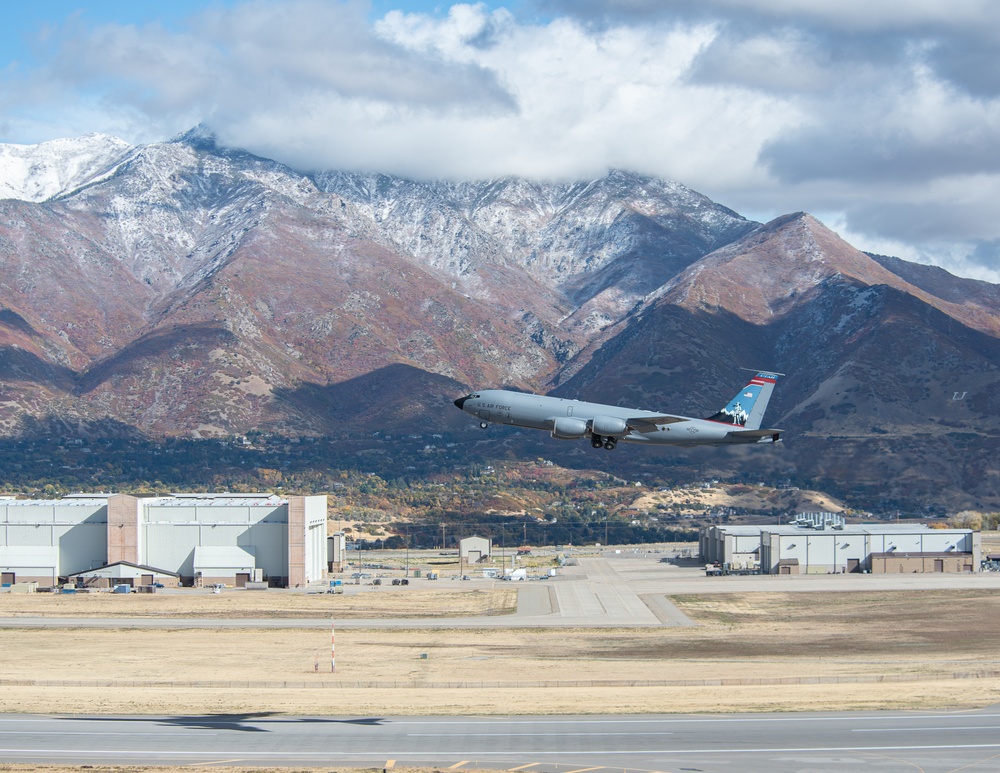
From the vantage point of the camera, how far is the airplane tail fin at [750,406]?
119 m

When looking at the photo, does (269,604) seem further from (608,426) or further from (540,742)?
(540,742)

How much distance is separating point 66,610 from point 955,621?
103514mm

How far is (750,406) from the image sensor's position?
119m

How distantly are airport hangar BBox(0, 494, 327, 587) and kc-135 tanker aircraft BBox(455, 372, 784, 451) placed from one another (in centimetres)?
7977

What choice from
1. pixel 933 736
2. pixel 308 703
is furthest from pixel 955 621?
pixel 308 703

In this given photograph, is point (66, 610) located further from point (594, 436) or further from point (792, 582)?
point (792, 582)

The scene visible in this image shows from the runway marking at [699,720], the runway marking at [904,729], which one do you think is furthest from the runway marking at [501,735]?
the runway marking at [904,729]

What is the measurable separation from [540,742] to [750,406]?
55.8m

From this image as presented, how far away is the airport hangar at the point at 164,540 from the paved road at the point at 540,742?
106m

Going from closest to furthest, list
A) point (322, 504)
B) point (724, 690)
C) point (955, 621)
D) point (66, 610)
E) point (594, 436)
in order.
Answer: point (724, 690), point (594, 436), point (955, 621), point (66, 610), point (322, 504)

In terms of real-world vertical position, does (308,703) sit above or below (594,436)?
below

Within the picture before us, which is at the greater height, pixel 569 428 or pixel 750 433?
pixel 569 428

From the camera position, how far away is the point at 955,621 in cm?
13862

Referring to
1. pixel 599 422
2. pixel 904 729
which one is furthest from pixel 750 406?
pixel 904 729
